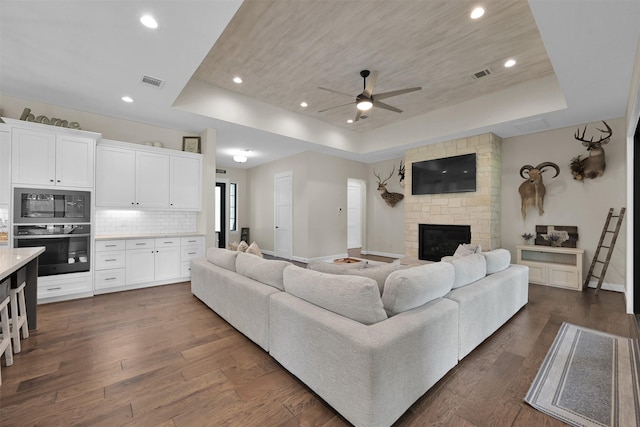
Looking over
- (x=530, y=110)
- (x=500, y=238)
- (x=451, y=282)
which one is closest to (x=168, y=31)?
(x=451, y=282)

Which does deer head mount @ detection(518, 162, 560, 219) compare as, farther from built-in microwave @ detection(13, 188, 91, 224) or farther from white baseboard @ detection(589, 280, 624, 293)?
built-in microwave @ detection(13, 188, 91, 224)

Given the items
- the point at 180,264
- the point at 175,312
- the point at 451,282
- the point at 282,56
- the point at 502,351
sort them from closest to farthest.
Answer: the point at 451,282
the point at 502,351
the point at 175,312
the point at 282,56
the point at 180,264

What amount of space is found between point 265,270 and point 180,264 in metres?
2.98

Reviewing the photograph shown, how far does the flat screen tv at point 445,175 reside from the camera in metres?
5.50

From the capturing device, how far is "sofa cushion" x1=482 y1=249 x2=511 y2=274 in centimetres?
299

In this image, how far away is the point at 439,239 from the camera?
5977 mm

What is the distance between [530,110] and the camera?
171 inches

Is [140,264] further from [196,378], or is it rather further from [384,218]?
[384,218]

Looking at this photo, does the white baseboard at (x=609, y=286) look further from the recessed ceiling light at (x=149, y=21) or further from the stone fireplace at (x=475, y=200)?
the recessed ceiling light at (x=149, y=21)

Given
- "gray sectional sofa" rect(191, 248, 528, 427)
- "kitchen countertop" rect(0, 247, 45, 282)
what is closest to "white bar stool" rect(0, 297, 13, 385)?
"kitchen countertop" rect(0, 247, 45, 282)

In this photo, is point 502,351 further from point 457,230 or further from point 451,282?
point 457,230

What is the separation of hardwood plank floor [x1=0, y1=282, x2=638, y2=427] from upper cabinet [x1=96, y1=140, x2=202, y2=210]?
74.6 inches

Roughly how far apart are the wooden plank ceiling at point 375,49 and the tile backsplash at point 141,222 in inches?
101

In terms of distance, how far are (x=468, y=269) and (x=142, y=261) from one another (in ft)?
15.2
